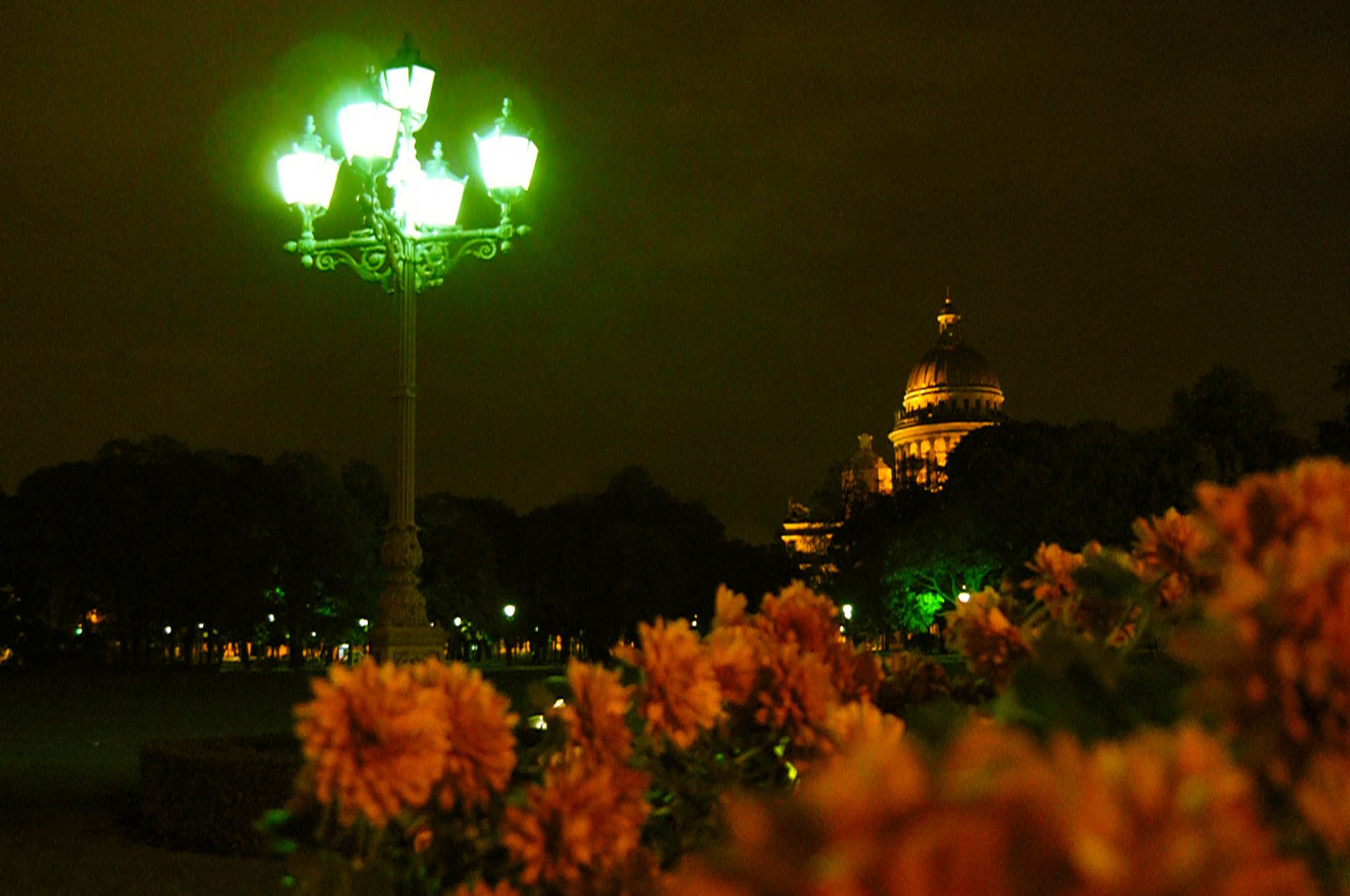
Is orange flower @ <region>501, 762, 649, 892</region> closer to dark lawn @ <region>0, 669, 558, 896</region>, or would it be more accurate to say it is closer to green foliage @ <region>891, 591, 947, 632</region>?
dark lawn @ <region>0, 669, 558, 896</region>

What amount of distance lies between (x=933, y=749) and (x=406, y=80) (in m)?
12.9

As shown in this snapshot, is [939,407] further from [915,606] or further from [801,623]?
[801,623]

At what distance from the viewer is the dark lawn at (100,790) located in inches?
→ 439

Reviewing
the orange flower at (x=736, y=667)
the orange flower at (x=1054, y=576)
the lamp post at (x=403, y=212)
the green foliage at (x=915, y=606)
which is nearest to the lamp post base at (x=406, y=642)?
the lamp post at (x=403, y=212)

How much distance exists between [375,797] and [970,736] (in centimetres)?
116

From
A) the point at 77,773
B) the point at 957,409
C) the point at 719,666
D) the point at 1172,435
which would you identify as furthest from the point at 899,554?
the point at 957,409

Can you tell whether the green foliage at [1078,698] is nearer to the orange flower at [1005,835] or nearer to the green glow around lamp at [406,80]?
the orange flower at [1005,835]

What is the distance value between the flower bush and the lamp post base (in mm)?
10049

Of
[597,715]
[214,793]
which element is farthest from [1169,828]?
[214,793]

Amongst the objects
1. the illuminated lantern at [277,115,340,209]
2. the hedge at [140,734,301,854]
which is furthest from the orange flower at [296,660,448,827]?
the illuminated lantern at [277,115,340,209]

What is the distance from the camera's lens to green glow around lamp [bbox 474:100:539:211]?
557 inches

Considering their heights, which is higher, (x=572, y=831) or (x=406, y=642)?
(x=406, y=642)

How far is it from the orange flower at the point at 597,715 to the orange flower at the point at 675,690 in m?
0.12

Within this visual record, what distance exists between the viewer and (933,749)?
1.62 meters
